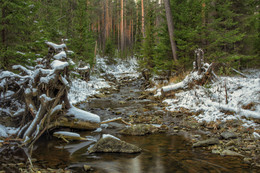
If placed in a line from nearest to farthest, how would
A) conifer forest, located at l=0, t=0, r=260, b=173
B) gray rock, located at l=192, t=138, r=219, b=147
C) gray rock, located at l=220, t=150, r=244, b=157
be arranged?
conifer forest, located at l=0, t=0, r=260, b=173 → gray rock, located at l=220, t=150, r=244, b=157 → gray rock, located at l=192, t=138, r=219, b=147

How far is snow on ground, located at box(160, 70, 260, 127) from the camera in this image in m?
6.07

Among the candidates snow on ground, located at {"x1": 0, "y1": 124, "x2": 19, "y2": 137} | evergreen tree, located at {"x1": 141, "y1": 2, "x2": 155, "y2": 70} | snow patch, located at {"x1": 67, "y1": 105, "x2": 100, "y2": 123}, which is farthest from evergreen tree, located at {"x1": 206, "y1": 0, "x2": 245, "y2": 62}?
snow on ground, located at {"x1": 0, "y1": 124, "x2": 19, "y2": 137}

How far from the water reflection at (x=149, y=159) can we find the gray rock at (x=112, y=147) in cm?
13

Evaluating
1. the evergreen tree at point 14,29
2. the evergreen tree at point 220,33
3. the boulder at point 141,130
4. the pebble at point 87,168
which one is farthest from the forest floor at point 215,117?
the evergreen tree at point 220,33

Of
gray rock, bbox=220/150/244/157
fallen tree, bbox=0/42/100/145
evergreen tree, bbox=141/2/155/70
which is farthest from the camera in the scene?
evergreen tree, bbox=141/2/155/70

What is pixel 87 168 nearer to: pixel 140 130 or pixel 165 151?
pixel 165 151

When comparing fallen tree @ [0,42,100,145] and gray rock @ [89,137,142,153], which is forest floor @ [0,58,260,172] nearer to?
fallen tree @ [0,42,100,145]

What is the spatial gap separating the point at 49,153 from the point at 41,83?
1981 millimetres

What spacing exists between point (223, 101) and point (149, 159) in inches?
179

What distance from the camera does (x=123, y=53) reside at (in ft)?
126

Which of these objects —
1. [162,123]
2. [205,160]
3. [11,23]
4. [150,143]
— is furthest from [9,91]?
[205,160]

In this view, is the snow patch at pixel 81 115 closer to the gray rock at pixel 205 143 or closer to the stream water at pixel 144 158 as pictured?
the stream water at pixel 144 158

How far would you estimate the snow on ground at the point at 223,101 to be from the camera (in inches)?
239

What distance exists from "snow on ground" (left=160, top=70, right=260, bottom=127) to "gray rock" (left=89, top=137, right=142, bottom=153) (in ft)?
10.8
